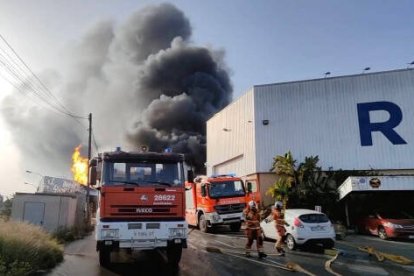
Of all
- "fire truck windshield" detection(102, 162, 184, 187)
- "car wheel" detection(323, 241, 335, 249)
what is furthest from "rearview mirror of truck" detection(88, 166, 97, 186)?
"car wheel" detection(323, 241, 335, 249)

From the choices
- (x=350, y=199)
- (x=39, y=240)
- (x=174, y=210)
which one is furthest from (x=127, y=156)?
(x=350, y=199)

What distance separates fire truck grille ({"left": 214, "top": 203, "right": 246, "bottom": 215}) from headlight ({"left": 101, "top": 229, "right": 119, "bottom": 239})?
10.6m

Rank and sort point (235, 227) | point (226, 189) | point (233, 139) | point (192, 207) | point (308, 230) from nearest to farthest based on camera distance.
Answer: point (308, 230) < point (226, 189) < point (235, 227) < point (192, 207) < point (233, 139)

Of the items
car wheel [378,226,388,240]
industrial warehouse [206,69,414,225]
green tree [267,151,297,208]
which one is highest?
industrial warehouse [206,69,414,225]

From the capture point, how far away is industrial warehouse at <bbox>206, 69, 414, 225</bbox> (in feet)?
90.2

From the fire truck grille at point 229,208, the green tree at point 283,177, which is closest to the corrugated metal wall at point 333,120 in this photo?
the green tree at point 283,177

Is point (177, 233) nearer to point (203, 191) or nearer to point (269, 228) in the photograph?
point (269, 228)

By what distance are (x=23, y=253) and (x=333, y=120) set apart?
23.6 m

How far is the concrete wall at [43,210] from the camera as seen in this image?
59.4ft

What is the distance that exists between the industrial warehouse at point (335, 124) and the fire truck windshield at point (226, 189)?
9.03 m

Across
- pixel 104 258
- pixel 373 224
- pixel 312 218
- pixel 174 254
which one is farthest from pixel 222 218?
pixel 104 258

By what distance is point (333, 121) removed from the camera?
94.3 feet

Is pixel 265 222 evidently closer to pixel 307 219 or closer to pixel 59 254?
pixel 307 219

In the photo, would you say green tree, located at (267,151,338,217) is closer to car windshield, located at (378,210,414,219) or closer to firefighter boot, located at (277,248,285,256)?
car windshield, located at (378,210,414,219)
